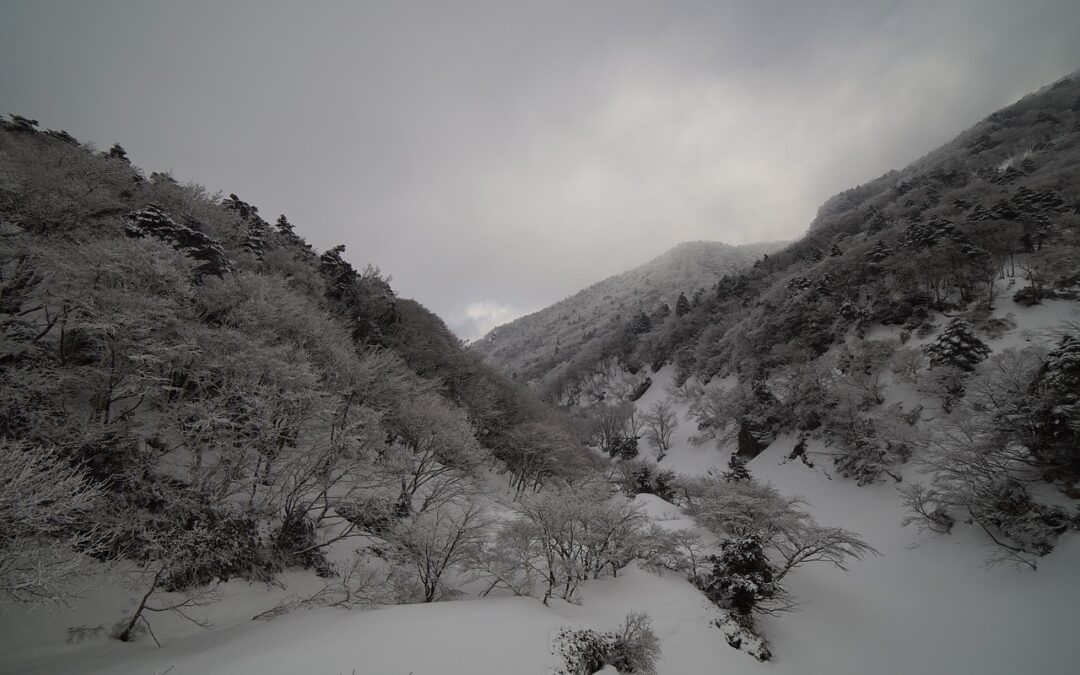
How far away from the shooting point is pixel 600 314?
121m

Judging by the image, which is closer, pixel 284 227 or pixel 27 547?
pixel 27 547

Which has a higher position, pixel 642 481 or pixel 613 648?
pixel 613 648

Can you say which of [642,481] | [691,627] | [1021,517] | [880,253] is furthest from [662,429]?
[691,627]

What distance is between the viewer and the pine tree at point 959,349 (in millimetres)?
18562

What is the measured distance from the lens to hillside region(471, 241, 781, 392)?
75.3 metres

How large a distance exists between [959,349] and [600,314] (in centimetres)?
10229

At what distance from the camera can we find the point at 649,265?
173375 mm

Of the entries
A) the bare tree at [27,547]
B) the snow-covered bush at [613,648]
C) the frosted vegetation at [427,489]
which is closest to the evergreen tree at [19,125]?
the frosted vegetation at [427,489]

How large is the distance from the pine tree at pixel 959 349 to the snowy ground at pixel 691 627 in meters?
2.64

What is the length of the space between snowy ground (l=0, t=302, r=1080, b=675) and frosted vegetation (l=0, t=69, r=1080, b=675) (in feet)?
0.30

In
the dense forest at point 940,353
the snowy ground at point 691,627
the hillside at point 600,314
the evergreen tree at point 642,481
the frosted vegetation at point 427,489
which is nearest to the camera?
the snowy ground at point 691,627

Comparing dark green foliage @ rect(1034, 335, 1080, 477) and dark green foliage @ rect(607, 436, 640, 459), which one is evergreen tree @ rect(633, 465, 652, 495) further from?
dark green foliage @ rect(1034, 335, 1080, 477)

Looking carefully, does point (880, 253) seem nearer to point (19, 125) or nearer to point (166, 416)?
point (166, 416)

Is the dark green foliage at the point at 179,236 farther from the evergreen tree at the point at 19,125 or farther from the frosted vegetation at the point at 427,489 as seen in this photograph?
the evergreen tree at the point at 19,125
